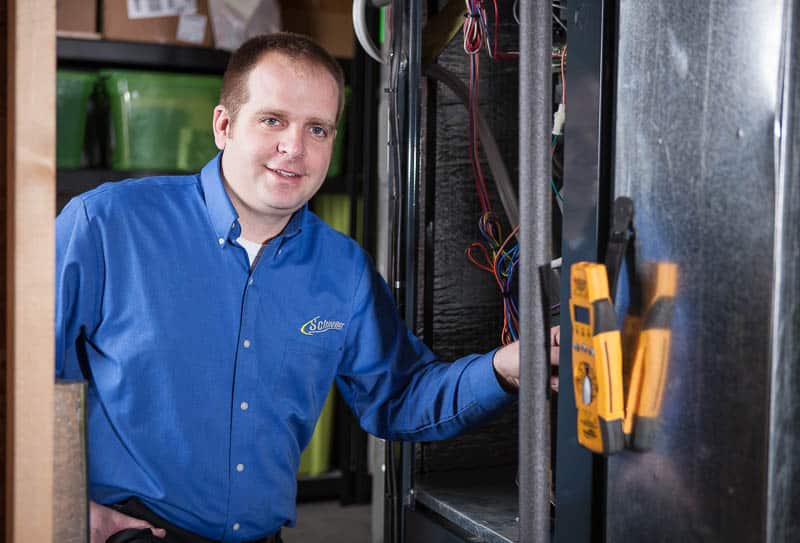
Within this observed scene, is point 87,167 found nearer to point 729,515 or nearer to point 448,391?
point 448,391

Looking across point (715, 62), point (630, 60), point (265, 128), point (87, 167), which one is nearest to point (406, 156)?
point (265, 128)

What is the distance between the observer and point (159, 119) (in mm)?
2996

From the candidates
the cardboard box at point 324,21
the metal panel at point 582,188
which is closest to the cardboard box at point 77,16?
the cardboard box at point 324,21

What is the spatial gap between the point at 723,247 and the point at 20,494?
0.65 meters

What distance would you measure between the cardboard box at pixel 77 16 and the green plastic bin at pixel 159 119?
0.15 meters

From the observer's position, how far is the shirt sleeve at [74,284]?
1.47 meters

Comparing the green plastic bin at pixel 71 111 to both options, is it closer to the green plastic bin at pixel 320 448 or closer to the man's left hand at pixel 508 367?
the green plastic bin at pixel 320 448

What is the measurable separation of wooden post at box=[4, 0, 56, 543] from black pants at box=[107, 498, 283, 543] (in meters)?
0.83

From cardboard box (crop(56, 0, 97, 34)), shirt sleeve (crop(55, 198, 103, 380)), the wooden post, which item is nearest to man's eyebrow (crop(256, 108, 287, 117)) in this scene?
shirt sleeve (crop(55, 198, 103, 380))

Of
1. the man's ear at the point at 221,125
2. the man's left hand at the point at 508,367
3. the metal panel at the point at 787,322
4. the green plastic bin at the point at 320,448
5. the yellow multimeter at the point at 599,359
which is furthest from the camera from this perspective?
the green plastic bin at the point at 320,448

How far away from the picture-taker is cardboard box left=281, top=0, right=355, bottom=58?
3162 mm

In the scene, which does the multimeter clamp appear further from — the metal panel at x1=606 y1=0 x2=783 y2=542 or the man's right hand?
Result: the man's right hand

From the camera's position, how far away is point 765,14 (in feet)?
2.64

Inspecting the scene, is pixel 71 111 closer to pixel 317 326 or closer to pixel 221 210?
pixel 221 210
